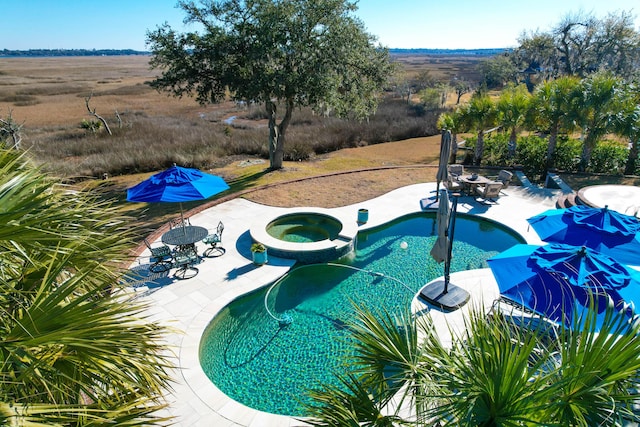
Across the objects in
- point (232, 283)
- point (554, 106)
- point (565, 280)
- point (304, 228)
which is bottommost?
point (232, 283)

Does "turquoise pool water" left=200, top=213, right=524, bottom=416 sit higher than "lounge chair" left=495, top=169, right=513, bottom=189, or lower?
lower

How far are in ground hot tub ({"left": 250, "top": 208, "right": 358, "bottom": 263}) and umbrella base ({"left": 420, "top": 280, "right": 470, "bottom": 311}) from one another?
3452 millimetres

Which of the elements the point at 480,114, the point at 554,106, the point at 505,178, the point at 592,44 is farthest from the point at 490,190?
the point at 592,44

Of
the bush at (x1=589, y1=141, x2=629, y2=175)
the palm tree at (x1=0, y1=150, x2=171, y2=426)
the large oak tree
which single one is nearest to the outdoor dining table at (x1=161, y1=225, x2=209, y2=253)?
the palm tree at (x1=0, y1=150, x2=171, y2=426)

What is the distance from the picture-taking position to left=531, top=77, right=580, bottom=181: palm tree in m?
17.0

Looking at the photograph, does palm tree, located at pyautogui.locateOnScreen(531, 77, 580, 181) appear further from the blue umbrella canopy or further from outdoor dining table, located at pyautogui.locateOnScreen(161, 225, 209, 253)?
outdoor dining table, located at pyautogui.locateOnScreen(161, 225, 209, 253)

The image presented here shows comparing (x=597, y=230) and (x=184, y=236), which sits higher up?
(x=597, y=230)

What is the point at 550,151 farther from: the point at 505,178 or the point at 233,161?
the point at 233,161

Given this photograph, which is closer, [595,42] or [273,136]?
[273,136]

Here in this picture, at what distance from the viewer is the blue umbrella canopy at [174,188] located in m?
10.7

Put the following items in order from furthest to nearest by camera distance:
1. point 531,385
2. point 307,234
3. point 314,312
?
point 307,234 < point 314,312 < point 531,385

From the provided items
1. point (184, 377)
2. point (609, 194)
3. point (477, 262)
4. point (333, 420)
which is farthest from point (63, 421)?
point (609, 194)

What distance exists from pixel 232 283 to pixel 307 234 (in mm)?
4254

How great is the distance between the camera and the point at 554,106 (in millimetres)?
17453
